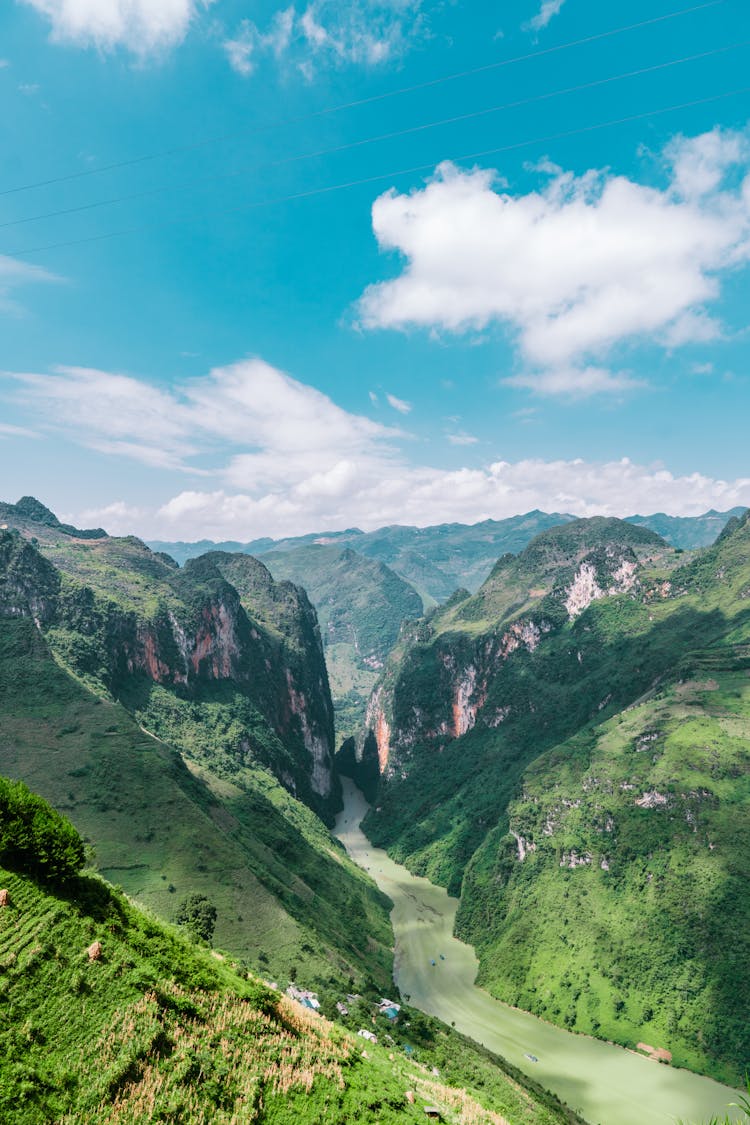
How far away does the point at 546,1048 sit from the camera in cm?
7081

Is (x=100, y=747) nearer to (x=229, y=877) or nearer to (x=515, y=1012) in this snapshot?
(x=229, y=877)

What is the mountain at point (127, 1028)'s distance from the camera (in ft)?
58.4

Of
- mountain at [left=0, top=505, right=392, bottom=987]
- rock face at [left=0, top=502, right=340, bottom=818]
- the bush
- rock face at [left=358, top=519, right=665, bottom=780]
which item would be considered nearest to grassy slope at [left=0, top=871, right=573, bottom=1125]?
the bush

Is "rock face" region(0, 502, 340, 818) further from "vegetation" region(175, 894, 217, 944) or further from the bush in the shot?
the bush

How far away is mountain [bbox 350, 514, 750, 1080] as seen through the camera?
7269cm

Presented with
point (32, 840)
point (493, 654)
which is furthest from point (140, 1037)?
point (493, 654)

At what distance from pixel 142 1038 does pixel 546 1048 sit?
75.7 m

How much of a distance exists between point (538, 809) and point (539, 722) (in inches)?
1675

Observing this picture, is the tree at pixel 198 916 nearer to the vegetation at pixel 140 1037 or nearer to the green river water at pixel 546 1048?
the vegetation at pixel 140 1037

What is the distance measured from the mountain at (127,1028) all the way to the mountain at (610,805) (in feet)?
206

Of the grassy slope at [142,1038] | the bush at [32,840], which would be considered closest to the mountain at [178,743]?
the grassy slope at [142,1038]

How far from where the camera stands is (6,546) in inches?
4262

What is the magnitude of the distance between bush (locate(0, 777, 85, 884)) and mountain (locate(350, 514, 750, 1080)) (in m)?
80.9

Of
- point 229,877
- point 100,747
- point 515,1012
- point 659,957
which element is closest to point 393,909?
point 515,1012
